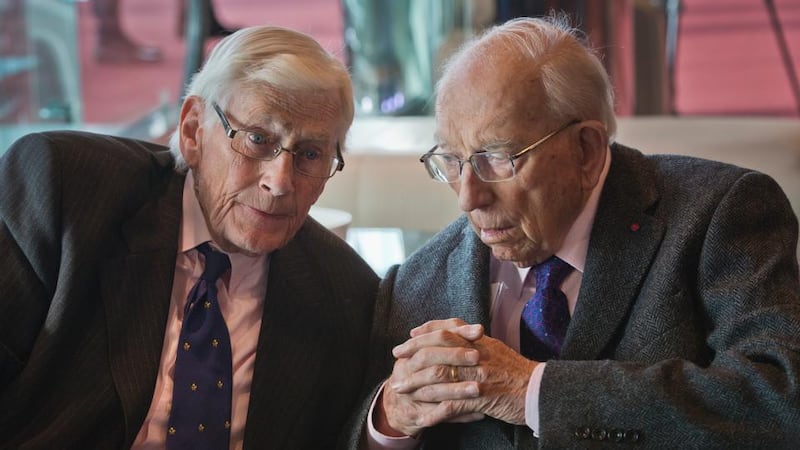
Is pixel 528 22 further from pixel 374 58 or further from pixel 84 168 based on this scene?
pixel 374 58

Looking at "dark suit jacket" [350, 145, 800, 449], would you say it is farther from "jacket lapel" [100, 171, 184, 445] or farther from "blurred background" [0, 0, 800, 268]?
"blurred background" [0, 0, 800, 268]

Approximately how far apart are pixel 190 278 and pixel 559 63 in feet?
2.62

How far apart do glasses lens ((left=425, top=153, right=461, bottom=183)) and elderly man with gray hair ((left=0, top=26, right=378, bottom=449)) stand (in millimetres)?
196

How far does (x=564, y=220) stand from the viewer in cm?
177

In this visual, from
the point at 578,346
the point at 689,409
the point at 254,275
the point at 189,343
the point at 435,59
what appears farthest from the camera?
the point at 435,59

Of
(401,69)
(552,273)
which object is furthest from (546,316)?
(401,69)

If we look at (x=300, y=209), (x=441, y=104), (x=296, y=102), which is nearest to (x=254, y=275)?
(x=300, y=209)

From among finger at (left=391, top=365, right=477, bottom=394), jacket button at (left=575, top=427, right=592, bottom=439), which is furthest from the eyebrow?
jacket button at (left=575, top=427, right=592, bottom=439)

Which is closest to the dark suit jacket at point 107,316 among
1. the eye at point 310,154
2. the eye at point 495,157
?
the eye at point 310,154

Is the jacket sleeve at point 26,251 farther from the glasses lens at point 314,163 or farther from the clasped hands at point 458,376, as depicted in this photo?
the clasped hands at point 458,376

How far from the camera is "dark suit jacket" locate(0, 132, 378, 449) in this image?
174cm

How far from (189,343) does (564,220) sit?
0.71m

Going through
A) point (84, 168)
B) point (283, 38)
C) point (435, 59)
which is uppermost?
point (283, 38)

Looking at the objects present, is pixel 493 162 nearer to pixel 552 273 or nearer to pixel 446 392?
pixel 552 273
